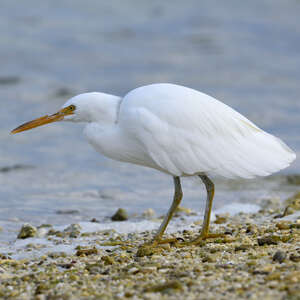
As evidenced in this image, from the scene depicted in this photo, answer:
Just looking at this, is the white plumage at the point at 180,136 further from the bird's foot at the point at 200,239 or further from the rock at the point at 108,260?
the rock at the point at 108,260

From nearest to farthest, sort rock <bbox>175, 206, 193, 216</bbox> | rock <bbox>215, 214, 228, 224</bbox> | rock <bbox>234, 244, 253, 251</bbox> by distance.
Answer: rock <bbox>234, 244, 253, 251</bbox>, rock <bbox>215, 214, 228, 224</bbox>, rock <bbox>175, 206, 193, 216</bbox>

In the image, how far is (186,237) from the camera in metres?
6.21

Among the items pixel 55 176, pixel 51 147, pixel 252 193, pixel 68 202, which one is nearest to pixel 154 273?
pixel 68 202

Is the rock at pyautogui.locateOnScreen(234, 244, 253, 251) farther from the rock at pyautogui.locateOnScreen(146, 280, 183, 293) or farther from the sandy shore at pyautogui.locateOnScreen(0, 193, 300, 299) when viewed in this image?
the rock at pyautogui.locateOnScreen(146, 280, 183, 293)

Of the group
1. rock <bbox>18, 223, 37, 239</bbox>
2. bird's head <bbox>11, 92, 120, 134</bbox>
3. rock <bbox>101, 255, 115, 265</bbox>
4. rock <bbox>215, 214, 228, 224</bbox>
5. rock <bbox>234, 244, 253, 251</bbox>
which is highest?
bird's head <bbox>11, 92, 120, 134</bbox>

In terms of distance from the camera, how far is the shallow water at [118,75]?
9477mm

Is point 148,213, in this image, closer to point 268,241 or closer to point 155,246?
point 155,246

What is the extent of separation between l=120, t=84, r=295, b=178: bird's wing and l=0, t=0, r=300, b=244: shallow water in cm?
252

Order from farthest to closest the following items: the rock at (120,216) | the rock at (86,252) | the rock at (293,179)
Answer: the rock at (293,179)
the rock at (120,216)
the rock at (86,252)

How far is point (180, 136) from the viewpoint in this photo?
5.52 metres

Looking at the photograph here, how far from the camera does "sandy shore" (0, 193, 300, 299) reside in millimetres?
4070

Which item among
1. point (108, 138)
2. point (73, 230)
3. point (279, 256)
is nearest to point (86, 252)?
point (108, 138)

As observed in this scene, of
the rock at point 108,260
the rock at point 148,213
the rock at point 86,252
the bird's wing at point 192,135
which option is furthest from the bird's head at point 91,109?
the rock at point 148,213

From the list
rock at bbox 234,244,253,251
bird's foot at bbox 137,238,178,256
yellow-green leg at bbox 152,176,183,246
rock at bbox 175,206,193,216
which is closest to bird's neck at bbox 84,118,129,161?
yellow-green leg at bbox 152,176,183,246
